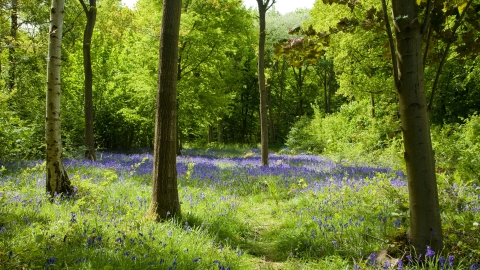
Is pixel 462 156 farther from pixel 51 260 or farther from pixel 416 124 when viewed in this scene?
pixel 51 260

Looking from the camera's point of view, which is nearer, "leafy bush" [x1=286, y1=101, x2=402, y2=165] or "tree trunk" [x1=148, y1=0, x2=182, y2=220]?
"tree trunk" [x1=148, y1=0, x2=182, y2=220]

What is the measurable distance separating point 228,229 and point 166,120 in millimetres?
1912

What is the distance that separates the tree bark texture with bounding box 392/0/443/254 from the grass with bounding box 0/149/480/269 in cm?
36

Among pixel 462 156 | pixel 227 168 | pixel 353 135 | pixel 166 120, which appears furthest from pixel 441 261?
pixel 353 135

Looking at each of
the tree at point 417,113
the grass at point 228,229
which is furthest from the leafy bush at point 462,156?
the tree at point 417,113

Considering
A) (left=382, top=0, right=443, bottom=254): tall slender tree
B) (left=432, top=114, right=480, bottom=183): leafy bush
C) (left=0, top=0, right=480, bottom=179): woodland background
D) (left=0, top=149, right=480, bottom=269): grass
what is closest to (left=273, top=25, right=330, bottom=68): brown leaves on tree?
(left=382, top=0, right=443, bottom=254): tall slender tree

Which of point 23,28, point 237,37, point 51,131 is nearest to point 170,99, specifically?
point 51,131

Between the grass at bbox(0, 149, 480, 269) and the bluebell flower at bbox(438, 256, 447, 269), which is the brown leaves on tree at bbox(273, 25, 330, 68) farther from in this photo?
the bluebell flower at bbox(438, 256, 447, 269)

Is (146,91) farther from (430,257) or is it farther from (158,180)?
(430,257)

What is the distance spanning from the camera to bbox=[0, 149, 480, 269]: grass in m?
3.23

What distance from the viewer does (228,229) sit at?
4.93 meters

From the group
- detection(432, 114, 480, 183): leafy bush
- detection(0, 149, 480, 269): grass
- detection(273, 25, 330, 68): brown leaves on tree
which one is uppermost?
detection(273, 25, 330, 68): brown leaves on tree

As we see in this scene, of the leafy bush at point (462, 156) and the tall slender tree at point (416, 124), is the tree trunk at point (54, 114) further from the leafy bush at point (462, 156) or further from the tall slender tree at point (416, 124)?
the leafy bush at point (462, 156)

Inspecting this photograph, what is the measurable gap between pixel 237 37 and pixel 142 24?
5.11 m
